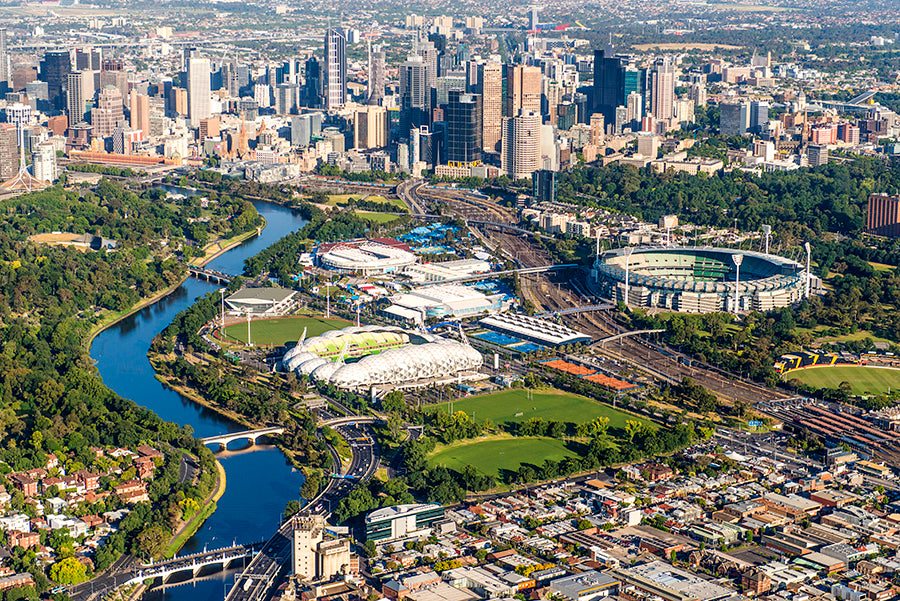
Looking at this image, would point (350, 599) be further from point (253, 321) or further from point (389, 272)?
point (389, 272)

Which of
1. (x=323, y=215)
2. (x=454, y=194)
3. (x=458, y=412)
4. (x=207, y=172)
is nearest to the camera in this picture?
(x=458, y=412)

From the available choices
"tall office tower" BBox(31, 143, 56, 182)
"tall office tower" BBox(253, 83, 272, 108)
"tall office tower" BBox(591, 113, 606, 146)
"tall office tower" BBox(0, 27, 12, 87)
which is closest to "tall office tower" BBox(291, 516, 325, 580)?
"tall office tower" BBox(31, 143, 56, 182)

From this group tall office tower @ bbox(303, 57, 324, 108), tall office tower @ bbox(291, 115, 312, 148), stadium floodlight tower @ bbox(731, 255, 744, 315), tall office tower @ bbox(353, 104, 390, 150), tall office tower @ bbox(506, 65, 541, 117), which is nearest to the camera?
stadium floodlight tower @ bbox(731, 255, 744, 315)

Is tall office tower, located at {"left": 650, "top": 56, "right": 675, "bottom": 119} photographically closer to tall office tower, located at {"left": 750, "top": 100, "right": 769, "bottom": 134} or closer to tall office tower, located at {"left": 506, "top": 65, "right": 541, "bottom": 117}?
tall office tower, located at {"left": 750, "top": 100, "right": 769, "bottom": 134}

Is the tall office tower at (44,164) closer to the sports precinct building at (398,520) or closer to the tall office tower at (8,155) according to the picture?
the tall office tower at (8,155)

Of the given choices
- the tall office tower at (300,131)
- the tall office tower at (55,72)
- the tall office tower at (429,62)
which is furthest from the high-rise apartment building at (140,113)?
the tall office tower at (429,62)

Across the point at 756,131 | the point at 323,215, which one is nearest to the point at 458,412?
the point at 323,215
